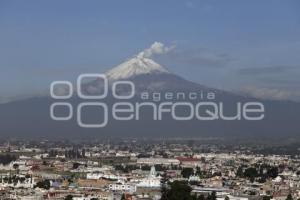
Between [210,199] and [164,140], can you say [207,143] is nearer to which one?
[164,140]

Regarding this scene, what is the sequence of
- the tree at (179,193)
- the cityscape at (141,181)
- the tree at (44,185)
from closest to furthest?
the tree at (179,193)
the cityscape at (141,181)
the tree at (44,185)

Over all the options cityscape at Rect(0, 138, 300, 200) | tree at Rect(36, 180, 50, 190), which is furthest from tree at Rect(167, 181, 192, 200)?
tree at Rect(36, 180, 50, 190)

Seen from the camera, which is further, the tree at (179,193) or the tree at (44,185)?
the tree at (44,185)

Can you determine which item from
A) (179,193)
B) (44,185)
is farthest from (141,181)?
(179,193)

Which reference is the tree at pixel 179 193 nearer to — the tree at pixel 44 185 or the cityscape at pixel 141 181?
the cityscape at pixel 141 181

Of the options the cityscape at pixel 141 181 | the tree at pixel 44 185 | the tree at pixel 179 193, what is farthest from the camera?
the tree at pixel 44 185

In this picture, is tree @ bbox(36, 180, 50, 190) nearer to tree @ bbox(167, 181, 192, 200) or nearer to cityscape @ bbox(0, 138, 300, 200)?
cityscape @ bbox(0, 138, 300, 200)

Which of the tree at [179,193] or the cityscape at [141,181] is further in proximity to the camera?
the cityscape at [141,181]

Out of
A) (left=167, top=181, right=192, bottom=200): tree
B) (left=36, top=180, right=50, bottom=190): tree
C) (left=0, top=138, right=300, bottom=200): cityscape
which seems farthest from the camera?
(left=36, top=180, right=50, bottom=190): tree

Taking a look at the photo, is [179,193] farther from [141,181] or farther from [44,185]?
[141,181]

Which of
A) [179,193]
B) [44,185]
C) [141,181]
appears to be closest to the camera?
[179,193]

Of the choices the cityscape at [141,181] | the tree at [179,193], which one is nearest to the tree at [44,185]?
the cityscape at [141,181]
